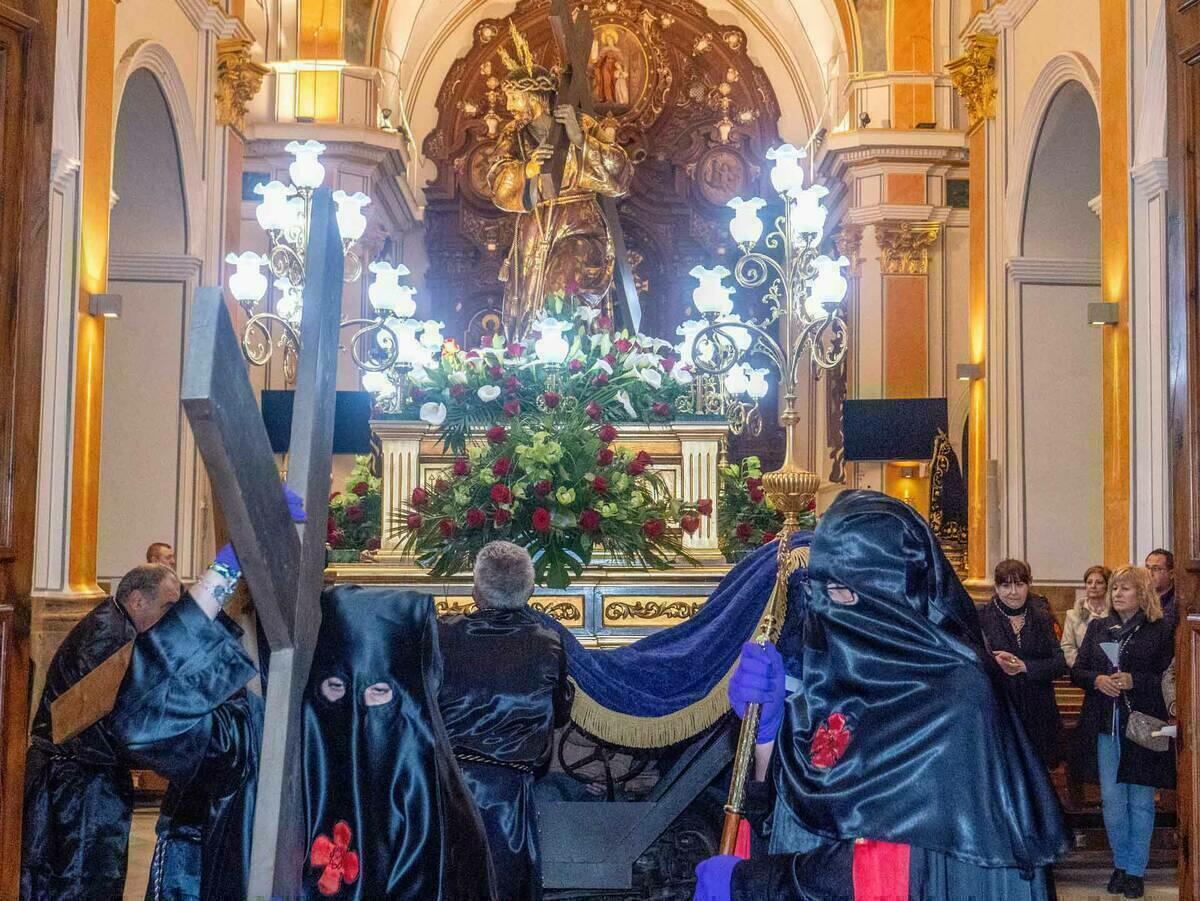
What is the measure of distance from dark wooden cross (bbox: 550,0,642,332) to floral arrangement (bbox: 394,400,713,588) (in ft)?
16.6

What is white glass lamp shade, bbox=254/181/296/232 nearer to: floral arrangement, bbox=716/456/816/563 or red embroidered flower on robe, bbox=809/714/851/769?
floral arrangement, bbox=716/456/816/563

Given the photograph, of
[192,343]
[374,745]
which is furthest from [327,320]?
[374,745]

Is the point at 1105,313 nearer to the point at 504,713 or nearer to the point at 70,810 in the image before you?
the point at 504,713

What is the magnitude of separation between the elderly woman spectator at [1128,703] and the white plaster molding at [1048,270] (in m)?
6.63

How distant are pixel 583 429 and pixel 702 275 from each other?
2626 millimetres

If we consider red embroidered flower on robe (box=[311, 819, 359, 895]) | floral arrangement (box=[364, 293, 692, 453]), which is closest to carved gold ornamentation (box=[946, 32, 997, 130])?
floral arrangement (box=[364, 293, 692, 453])

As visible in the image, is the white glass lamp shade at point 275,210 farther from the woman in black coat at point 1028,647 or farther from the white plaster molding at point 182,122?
the woman in black coat at point 1028,647

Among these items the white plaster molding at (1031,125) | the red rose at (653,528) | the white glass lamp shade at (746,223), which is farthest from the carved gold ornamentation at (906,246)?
the red rose at (653,528)

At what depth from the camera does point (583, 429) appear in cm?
737

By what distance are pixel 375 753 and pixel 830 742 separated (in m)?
1.15

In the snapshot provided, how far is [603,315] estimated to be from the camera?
429 inches

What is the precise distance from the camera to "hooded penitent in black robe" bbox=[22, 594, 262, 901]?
3227 mm

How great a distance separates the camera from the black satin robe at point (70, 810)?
4770 mm

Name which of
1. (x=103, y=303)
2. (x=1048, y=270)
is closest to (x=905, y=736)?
(x=103, y=303)
